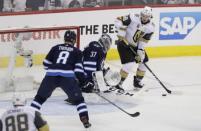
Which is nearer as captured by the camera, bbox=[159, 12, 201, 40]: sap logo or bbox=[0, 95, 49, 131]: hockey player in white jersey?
bbox=[0, 95, 49, 131]: hockey player in white jersey

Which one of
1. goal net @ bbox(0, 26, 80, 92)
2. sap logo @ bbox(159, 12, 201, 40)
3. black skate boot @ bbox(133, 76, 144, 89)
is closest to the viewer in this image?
goal net @ bbox(0, 26, 80, 92)

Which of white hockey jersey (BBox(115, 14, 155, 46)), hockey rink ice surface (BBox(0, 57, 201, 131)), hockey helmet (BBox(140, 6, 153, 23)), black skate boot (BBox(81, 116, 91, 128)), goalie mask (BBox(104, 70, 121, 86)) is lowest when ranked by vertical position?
hockey rink ice surface (BBox(0, 57, 201, 131))

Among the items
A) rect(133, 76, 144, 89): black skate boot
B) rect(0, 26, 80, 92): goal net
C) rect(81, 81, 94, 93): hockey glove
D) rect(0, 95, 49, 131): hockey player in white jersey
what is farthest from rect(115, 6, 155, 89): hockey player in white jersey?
rect(0, 95, 49, 131): hockey player in white jersey

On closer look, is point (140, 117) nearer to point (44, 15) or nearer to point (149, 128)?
point (149, 128)

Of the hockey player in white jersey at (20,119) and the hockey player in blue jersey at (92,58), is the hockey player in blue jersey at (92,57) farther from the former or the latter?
the hockey player in white jersey at (20,119)

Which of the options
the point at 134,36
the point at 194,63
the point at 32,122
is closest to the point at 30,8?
the point at 134,36

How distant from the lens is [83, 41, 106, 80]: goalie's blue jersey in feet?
21.5

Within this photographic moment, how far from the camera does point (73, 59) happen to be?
18.8ft

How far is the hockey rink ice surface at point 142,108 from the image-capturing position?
6.16 meters

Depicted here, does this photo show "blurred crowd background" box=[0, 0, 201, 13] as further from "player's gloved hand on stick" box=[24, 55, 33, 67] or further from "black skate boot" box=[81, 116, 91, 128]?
"black skate boot" box=[81, 116, 91, 128]

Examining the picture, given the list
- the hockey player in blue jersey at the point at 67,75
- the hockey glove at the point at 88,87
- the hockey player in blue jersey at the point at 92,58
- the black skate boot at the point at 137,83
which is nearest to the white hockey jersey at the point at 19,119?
the hockey player in blue jersey at the point at 67,75

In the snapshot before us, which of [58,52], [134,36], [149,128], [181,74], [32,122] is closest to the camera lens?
[32,122]

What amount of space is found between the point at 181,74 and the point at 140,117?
2.55 metres

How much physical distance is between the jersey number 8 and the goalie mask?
305 centimetres
